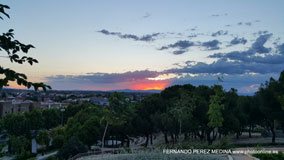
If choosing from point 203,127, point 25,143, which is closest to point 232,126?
point 203,127

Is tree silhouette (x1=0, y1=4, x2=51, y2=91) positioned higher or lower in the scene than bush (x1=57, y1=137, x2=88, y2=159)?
higher

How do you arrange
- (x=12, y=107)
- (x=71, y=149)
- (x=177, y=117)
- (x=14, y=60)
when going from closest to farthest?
1. (x=14, y=60)
2. (x=71, y=149)
3. (x=177, y=117)
4. (x=12, y=107)

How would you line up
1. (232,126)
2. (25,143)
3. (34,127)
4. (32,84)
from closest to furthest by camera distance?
(32,84)
(232,126)
(25,143)
(34,127)

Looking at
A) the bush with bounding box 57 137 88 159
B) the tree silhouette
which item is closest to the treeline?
the bush with bounding box 57 137 88 159

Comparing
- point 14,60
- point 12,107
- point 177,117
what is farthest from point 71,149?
point 12,107

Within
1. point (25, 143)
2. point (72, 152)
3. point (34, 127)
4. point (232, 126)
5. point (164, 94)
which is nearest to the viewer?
point (72, 152)

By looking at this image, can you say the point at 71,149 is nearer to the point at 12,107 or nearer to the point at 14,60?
the point at 14,60

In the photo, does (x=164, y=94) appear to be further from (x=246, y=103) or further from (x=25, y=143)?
(x=25, y=143)

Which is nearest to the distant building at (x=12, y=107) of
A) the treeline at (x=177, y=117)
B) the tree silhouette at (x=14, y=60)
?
the treeline at (x=177, y=117)

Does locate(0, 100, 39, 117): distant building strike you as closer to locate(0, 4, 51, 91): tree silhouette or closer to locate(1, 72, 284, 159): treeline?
locate(1, 72, 284, 159): treeline

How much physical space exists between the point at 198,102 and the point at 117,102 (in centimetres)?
1048

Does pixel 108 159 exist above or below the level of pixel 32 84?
below

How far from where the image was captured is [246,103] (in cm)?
5334

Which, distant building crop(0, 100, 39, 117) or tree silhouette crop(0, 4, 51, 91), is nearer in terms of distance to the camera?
tree silhouette crop(0, 4, 51, 91)
